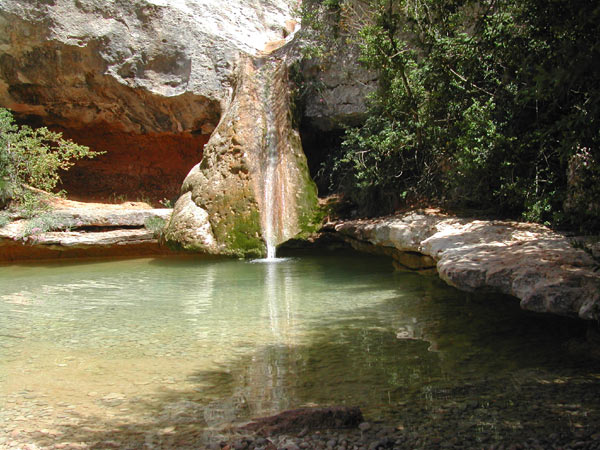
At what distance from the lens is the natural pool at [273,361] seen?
2699 millimetres

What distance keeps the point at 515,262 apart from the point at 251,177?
707 cm

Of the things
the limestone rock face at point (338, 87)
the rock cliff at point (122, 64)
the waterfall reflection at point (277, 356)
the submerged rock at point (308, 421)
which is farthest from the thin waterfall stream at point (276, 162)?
the submerged rock at point (308, 421)

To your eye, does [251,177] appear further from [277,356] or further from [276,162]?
[277,356]

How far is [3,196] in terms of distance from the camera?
35.4ft

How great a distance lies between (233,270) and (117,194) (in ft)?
25.8

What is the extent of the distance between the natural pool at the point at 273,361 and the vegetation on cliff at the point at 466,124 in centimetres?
132

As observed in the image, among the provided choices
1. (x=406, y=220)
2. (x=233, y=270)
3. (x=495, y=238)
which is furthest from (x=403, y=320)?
(x=233, y=270)

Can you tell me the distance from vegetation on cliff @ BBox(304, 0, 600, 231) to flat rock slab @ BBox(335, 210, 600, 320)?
16.5 inches

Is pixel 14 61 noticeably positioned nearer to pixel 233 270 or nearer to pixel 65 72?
pixel 65 72

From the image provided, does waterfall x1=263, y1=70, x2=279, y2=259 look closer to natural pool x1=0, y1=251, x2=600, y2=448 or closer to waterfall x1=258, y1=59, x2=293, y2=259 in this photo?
waterfall x1=258, y1=59, x2=293, y2=259

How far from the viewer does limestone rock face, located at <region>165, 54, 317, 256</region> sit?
1008cm

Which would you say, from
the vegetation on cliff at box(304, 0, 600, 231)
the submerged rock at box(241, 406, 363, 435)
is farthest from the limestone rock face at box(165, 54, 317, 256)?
the submerged rock at box(241, 406, 363, 435)

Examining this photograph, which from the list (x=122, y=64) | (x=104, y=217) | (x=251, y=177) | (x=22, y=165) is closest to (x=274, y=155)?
(x=251, y=177)

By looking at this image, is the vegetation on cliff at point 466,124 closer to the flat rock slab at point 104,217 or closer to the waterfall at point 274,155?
the waterfall at point 274,155
